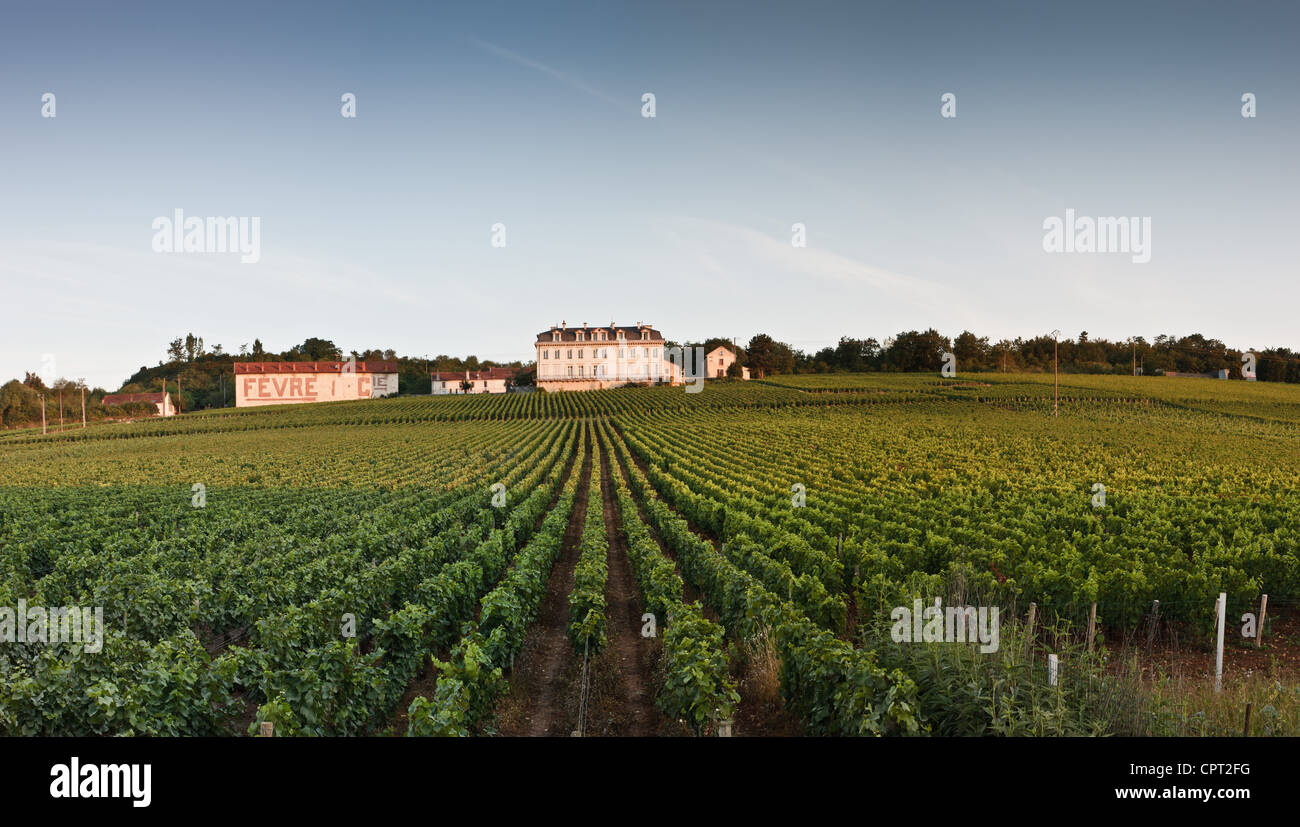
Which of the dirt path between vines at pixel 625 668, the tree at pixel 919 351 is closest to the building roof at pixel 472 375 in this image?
the tree at pixel 919 351

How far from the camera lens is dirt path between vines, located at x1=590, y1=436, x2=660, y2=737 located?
1021 centimetres

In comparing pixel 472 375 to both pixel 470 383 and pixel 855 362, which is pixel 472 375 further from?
pixel 855 362

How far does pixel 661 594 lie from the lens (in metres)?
13.4

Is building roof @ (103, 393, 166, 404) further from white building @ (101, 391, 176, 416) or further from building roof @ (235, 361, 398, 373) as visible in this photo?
building roof @ (235, 361, 398, 373)

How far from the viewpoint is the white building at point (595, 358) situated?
12850 cm

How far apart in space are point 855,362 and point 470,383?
8501cm

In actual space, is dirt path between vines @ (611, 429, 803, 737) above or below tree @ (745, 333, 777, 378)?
below

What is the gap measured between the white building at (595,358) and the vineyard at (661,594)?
89.3 meters

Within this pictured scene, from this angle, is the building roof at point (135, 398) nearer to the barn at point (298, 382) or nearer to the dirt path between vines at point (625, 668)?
the barn at point (298, 382)

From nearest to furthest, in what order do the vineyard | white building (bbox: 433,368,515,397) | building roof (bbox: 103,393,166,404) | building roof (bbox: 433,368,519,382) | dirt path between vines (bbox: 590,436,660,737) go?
the vineyard < dirt path between vines (bbox: 590,436,660,737) < building roof (bbox: 103,393,166,404) < white building (bbox: 433,368,515,397) < building roof (bbox: 433,368,519,382)

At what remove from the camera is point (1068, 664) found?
857 centimetres

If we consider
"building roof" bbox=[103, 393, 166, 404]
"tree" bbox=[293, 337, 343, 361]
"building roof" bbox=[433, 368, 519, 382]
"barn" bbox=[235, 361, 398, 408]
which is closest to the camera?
"building roof" bbox=[103, 393, 166, 404]

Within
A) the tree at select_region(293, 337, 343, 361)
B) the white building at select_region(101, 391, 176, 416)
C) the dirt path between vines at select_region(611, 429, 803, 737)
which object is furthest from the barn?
the dirt path between vines at select_region(611, 429, 803, 737)

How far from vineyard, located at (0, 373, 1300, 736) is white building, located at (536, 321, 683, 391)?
293 ft
